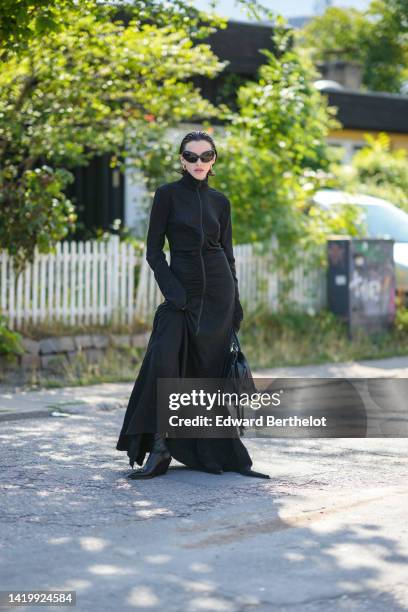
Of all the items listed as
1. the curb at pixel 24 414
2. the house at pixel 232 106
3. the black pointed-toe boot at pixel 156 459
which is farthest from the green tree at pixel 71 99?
the black pointed-toe boot at pixel 156 459

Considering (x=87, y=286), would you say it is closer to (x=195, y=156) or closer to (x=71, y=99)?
(x=71, y=99)

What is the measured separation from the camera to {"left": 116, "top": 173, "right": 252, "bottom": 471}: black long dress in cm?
738

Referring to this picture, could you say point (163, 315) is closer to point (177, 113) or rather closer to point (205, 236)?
point (205, 236)

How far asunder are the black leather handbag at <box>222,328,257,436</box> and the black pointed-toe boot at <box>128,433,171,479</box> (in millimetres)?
482

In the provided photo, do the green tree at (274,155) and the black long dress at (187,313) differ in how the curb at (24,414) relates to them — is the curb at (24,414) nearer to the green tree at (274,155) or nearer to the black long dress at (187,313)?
the black long dress at (187,313)

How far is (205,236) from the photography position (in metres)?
7.43

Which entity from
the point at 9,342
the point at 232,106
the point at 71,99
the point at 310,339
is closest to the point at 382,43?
the point at 232,106

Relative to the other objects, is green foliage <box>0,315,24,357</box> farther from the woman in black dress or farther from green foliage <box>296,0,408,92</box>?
green foliage <box>296,0,408,92</box>

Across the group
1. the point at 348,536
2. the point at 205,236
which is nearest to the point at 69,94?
the point at 205,236

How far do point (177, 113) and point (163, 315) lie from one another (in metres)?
9.05

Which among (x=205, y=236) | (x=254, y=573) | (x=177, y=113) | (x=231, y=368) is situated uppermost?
(x=177, y=113)

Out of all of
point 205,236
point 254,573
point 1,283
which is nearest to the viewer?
point 254,573

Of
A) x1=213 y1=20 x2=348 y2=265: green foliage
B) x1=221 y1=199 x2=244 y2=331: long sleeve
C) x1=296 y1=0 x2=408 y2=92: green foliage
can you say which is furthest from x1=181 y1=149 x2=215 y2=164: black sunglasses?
x1=296 y1=0 x2=408 y2=92: green foliage

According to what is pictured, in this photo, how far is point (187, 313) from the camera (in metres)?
7.48
